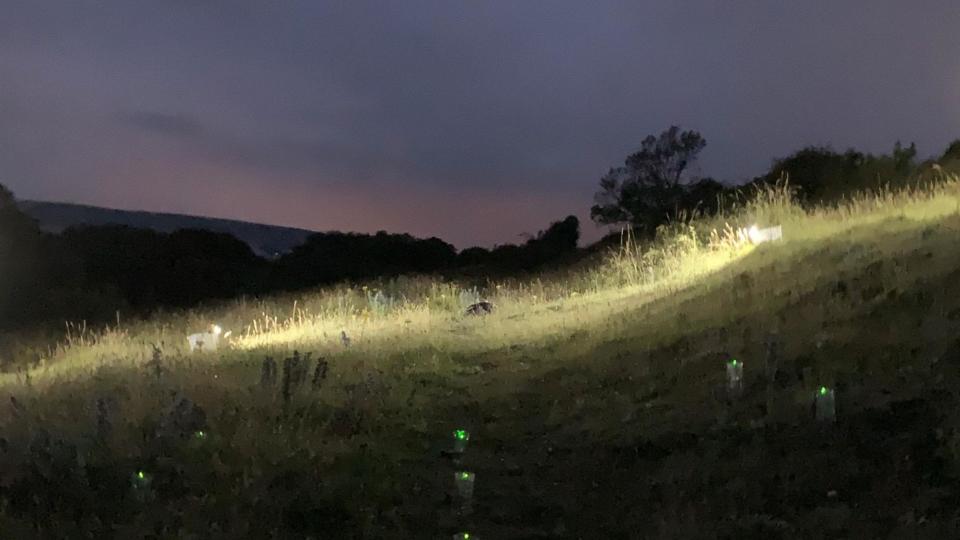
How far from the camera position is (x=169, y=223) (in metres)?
30.5

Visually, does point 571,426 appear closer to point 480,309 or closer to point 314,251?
point 480,309

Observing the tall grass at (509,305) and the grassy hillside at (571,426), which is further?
the tall grass at (509,305)

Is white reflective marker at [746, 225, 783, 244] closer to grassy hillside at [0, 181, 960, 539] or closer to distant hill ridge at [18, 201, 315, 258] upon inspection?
grassy hillside at [0, 181, 960, 539]

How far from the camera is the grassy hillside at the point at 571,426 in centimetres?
345

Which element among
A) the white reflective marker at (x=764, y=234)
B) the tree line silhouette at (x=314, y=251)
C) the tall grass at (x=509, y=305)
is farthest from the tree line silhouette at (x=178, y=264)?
the white reflective marker at (x=764, y=234)

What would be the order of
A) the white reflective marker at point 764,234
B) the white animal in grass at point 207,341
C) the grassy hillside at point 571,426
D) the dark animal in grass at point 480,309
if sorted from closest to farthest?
the grassy hillside at point 571,426
the white animal in grass at point 207,341
the white reflective marker at point 764,234
the dark animal in grass at point 480,309

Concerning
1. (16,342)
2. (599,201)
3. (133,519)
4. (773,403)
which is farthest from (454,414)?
(599,201)

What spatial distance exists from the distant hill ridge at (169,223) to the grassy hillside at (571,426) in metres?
19.4

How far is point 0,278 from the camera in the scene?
A: 18406 millimetres

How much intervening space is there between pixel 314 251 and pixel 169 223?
531cm

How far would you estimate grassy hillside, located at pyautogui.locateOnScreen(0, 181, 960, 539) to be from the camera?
345cm

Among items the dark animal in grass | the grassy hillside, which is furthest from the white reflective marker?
the dark animal in grass

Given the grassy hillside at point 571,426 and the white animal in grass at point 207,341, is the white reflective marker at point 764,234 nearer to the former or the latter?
the grassy hillside at point 571,426

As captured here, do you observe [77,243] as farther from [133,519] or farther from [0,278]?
[133,519]
